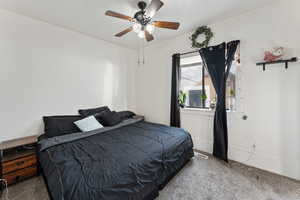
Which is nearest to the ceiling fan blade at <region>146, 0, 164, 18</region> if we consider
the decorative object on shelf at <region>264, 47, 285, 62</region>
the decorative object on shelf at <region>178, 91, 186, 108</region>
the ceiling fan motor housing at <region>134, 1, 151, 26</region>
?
Result: the ceiling fan motor housing at <region>134, 1, 151, 26</region>

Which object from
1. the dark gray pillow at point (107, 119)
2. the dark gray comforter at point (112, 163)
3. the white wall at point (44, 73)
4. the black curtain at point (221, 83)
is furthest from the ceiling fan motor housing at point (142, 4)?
the dark gray pillow at point (107, 119)

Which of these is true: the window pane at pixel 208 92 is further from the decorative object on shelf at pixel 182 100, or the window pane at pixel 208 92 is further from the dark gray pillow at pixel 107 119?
the dark gray pillow at pixel 107 119

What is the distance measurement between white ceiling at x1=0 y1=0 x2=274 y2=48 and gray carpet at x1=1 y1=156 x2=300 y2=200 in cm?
268

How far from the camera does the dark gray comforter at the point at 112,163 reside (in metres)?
1.19

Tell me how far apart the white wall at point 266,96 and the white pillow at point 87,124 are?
2.27 metres

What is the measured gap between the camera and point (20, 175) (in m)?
1.96

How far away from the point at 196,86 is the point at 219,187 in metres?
2.15

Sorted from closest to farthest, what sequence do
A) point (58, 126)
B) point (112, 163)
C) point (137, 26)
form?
1. point (112, 163)
2. point (137, 26)
3. point (58, 126)

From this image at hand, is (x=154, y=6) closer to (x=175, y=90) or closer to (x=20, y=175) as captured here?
(x=175, y=90)

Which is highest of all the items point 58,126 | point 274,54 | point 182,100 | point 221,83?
point 274,54

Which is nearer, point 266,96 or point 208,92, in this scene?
point 266,96

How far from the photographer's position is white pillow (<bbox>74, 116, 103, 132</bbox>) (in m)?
2.58

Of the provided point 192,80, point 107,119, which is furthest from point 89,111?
point 192,80

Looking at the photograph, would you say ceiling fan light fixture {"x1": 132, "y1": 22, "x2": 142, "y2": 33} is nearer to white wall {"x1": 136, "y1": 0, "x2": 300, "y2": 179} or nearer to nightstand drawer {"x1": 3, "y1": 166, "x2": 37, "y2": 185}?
white wall {"x1": 136, "y1": 0, "x2": 300, "y2": 179}
